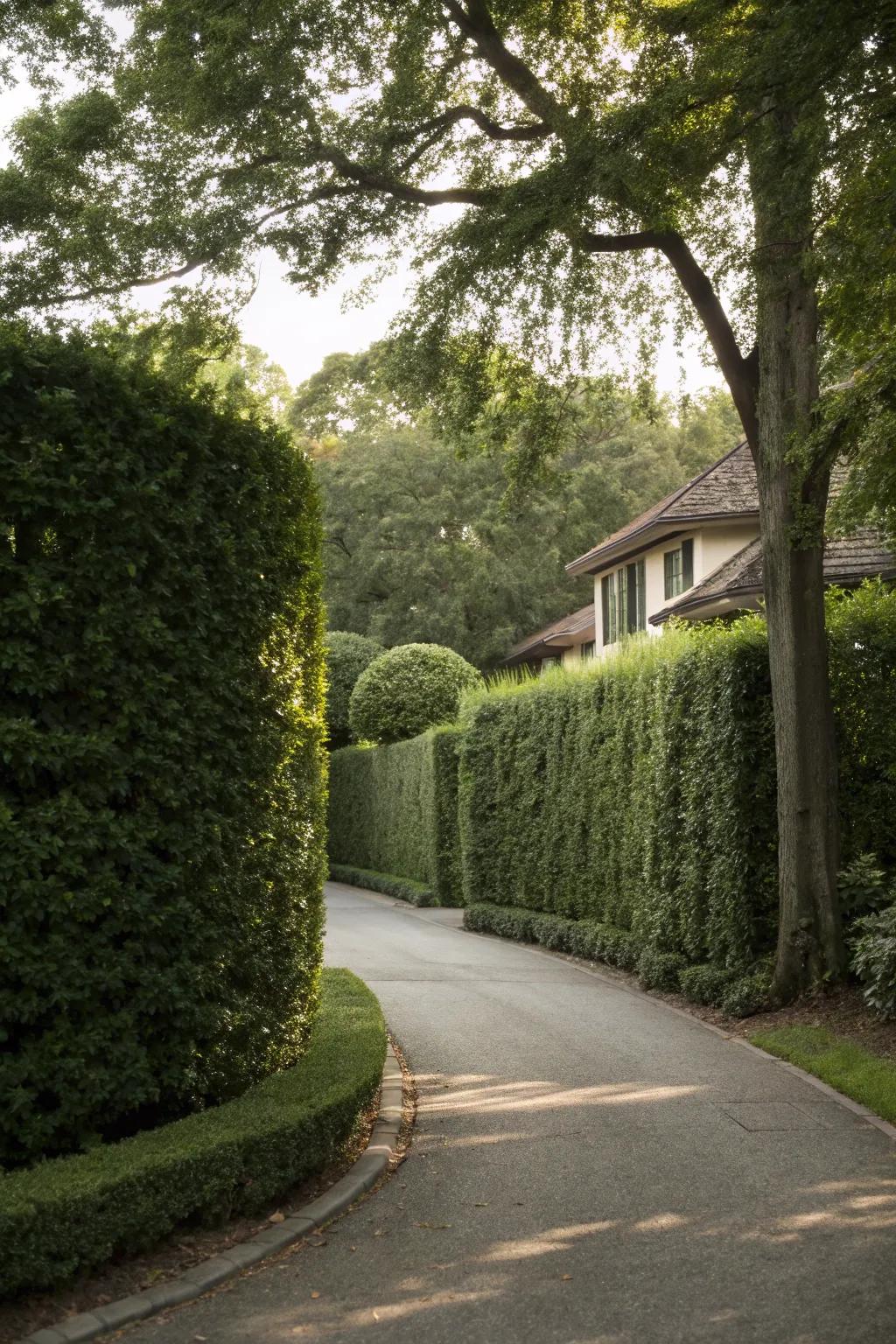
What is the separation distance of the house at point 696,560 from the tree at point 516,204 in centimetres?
758

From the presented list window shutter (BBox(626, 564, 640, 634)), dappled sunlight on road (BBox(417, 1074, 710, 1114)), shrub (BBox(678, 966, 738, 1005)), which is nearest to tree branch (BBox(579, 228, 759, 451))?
shrub (BBox(678, 966, 738, 1005))

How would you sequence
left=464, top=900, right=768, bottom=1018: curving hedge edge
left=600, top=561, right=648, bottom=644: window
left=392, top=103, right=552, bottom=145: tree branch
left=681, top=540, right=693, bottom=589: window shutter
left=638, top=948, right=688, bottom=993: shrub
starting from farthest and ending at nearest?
left=600, top=561, right=648, bottom=644: window → left=681, top=540, right=693, bottom=589: window shutter → left=638, top=948, right=688, bottom=993: shrub → left=392, top=103, right=552, bottom=145: tree branch → left=464, top=900, right=768, bottom=1018: curving hedge edge

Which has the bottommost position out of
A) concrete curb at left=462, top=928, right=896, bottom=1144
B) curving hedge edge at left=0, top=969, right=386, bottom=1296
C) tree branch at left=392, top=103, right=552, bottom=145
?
concrete curb at left=462, top=928, right=896, bottom=1144

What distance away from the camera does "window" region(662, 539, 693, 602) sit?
28.9 meters

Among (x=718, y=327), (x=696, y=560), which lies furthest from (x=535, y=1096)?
(x=696, y=560)

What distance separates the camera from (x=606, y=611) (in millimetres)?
35062

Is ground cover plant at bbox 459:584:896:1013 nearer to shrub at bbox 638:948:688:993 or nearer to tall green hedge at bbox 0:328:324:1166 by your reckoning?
shrub at bbox 638:948:688:993

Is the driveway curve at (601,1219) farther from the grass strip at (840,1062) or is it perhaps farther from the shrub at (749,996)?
the shrub at (749,996)

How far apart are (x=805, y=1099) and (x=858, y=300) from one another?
632 cm

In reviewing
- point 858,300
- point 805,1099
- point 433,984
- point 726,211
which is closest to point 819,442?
point 858,300

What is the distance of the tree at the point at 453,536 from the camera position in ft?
155

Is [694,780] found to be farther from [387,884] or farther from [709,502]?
[387,884]

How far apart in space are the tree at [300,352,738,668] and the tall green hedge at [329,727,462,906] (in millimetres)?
10915

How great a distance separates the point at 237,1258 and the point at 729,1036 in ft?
23.2
